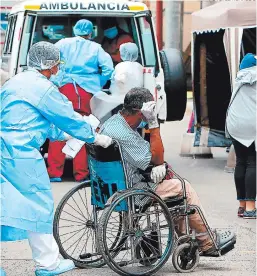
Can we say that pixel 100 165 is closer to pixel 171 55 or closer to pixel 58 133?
pixel 58 133

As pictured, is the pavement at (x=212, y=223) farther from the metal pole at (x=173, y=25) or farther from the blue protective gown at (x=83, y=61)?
the metal pole at (x=173, y=25)

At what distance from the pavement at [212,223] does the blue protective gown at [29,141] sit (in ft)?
2.90

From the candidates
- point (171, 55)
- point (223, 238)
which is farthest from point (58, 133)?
point (171, 55)

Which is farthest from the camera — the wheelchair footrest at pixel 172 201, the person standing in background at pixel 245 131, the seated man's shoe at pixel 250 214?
the seated man's shoe at pixel 250 214

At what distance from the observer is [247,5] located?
37.0ft

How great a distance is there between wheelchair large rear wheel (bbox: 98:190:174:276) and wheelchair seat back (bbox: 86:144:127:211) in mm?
105

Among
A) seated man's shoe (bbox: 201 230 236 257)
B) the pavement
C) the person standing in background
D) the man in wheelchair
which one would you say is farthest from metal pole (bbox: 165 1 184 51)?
the man in wheelchair

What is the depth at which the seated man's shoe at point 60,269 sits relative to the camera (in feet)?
19.3

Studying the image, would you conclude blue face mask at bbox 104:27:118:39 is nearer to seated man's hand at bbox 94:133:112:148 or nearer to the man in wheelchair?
the man in wheelchair

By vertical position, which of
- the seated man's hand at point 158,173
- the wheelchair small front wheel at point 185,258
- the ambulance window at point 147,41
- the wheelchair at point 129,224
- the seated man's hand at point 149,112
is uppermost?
the ambulance window at point 147,41

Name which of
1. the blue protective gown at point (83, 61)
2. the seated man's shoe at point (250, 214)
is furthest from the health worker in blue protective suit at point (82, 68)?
the seated man's shoe at point (250, 214)

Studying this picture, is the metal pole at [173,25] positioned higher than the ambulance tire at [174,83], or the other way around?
the metal pole at [173,25]

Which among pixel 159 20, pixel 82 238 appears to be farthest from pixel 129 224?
pixel 159 20

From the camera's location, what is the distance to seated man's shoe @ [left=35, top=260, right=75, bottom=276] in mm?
5883
